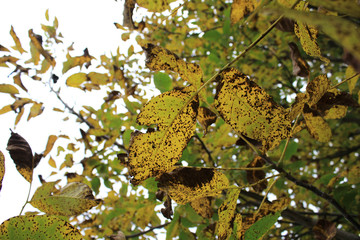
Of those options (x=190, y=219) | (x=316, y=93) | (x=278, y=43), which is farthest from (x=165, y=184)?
(x=278, y=43)

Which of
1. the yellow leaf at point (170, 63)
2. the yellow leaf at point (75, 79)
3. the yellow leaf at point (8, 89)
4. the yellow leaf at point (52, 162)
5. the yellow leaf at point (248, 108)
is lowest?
the yellow leaf at point (248, 108)

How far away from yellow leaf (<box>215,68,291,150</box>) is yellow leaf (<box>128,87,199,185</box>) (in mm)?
63

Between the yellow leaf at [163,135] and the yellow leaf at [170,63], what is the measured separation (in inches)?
0.9

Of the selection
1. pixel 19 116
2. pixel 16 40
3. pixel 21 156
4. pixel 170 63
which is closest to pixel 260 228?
pixel 170 63

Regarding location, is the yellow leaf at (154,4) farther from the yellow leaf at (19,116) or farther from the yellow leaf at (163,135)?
the yellow leaf at (19,116)

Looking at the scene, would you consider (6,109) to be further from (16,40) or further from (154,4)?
(154,4)

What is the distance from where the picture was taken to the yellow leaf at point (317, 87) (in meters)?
0.54

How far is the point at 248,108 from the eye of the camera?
1.48 feet

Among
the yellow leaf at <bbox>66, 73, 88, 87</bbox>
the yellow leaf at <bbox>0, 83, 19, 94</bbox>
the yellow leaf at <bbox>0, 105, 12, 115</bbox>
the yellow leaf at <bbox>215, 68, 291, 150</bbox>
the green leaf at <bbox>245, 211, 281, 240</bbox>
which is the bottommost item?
the green leaf at <bbox>245, 211, 281, 240</bbox>

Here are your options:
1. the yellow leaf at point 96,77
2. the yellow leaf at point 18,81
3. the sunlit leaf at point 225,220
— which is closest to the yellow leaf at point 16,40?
the yellow leaf at point 18,81

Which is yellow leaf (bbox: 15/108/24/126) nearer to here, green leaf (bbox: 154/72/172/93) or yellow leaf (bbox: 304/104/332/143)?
green leaf (bbox: 154/72/172/93)

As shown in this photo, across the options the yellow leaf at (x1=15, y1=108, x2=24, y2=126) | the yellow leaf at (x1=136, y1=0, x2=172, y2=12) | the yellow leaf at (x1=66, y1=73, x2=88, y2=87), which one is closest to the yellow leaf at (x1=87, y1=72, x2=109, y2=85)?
the yellow leaf at (x1=66, y1=73, x2=88, y2=87)

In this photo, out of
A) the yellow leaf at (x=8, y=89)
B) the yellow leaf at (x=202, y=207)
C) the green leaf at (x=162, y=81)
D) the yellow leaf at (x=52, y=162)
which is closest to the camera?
the yellow leaf at (x=202, y=207)

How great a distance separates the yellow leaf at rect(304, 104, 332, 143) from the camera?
0.64 metres
